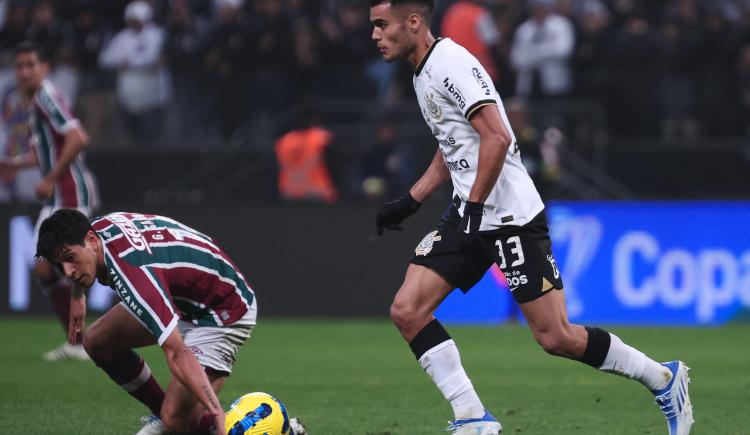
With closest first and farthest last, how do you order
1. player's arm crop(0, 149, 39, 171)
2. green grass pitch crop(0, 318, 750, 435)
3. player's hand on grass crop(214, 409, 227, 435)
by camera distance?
player's hand on grass crop(214, 409, 227, 435) → green grass pitch crop(0, 318, 750, 435) → player's arm crop(0, 149, 39, 171)


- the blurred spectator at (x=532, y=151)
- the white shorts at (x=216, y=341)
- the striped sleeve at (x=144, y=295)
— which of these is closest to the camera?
the striped sleeve at (x=144, y=295)

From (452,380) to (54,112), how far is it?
18.0 ft

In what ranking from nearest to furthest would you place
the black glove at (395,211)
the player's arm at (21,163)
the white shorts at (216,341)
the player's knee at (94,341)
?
the white shorts at (216,341)
the player's knee at (94,341)
the black glove at (395,211)
the player's arm at (21,163)

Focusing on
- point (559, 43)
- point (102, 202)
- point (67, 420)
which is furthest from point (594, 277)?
point (67, 420)

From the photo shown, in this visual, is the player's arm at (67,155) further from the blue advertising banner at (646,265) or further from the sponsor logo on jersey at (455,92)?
the blue advertising banner at (646,265)

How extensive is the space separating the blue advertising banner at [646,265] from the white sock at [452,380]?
324 inches

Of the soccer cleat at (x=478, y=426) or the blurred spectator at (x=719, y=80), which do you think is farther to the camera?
the blurred spectator at (x=719, y=80)

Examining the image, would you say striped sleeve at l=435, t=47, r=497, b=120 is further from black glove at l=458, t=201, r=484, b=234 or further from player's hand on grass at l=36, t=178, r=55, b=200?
player's hand on grass at l=36, t=178, r=55, b=200

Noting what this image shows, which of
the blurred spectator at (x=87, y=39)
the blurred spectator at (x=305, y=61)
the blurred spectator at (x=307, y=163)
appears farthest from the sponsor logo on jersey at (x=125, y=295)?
the blurred spectator at (x=87, y=39)

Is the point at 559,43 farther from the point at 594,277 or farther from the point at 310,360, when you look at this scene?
the point at 310,360

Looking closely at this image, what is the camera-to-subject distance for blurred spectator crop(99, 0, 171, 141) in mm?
17047

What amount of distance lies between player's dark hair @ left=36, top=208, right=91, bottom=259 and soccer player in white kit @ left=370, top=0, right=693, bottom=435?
157 cm

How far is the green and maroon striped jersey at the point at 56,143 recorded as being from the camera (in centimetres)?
1074

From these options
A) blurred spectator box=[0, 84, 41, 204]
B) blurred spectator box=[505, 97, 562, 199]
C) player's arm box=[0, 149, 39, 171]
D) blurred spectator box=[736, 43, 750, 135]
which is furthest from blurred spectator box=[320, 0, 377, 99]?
player's arm box=[0, 149, 39, 171]
